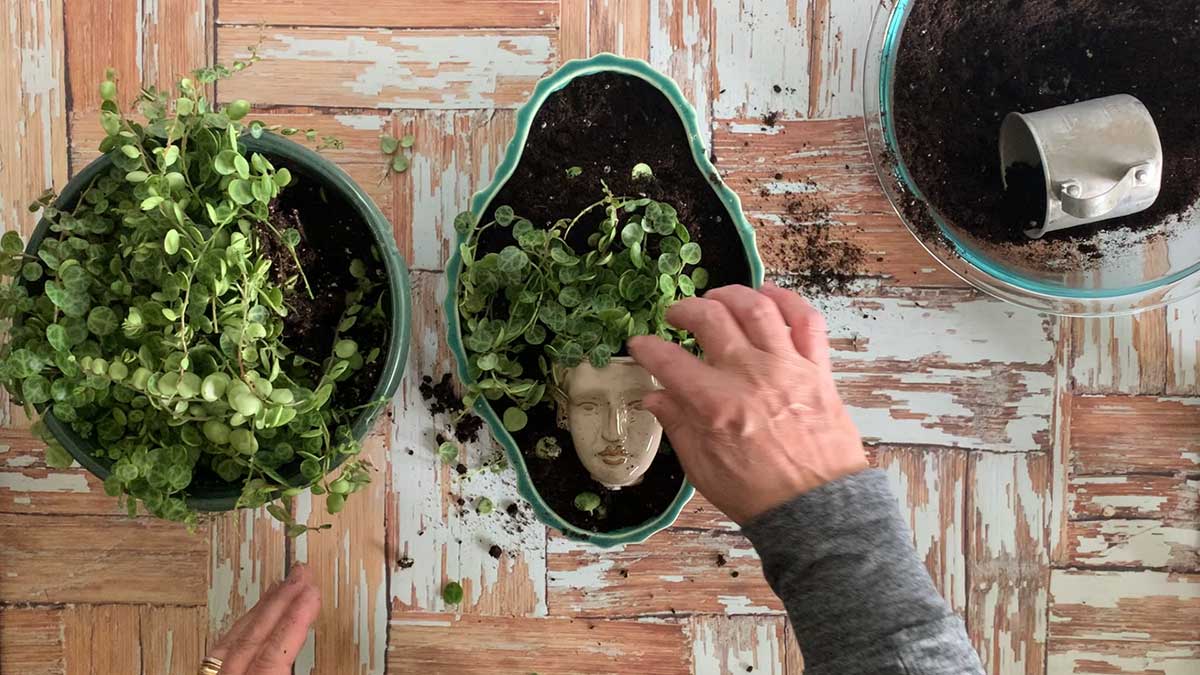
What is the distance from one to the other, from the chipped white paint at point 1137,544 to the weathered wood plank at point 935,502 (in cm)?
15

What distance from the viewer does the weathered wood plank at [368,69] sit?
1070 mm

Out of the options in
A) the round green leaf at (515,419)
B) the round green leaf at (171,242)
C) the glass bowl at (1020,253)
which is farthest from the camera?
the glass bowl at (1020,253)

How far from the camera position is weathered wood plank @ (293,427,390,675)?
108 cm

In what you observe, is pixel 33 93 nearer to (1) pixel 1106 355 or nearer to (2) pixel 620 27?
(2) pixel 620 27

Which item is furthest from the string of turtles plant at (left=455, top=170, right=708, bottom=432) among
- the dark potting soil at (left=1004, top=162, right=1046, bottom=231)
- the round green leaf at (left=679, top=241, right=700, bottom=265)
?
the dark potting soil at (left=1004, top=162, right=1046, bottom=231)

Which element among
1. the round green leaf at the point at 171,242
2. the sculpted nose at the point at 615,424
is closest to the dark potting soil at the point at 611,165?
the sculpted nose at the point at 615,424

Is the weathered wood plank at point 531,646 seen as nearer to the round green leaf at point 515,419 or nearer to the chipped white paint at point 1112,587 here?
the round green leaf at point 515,419

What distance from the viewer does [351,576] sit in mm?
1091

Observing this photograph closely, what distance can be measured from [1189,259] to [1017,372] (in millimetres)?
262

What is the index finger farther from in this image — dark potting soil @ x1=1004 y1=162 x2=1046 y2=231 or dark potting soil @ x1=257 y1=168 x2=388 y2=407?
dark potting soil @ x1=1004 y1=162 x2=1046 y2=231

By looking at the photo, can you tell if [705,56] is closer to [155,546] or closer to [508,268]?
[508,268]

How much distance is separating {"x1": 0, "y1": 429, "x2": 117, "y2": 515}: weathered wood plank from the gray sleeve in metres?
0.86

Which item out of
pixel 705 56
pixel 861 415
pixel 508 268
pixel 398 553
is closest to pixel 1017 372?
pixel 861 415

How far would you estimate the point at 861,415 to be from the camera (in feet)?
3.56
